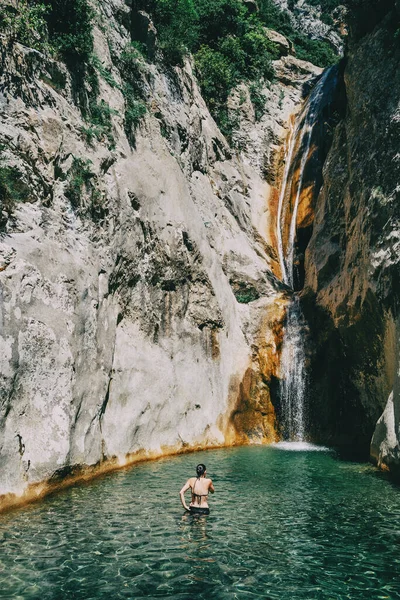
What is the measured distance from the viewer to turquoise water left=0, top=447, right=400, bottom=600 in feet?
18.4

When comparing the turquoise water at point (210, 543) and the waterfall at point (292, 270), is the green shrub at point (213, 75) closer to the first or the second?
the waterfall at point (292, 270)

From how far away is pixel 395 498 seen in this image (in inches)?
384

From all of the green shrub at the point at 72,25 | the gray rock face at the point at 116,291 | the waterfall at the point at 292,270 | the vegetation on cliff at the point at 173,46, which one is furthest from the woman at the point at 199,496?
the green shrub at the point at 72,25

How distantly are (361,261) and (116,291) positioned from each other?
8.12 meters

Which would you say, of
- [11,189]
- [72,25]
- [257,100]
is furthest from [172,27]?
[11,189]

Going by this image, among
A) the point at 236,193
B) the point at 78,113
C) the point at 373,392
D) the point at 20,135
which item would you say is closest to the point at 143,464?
the point at 373,392

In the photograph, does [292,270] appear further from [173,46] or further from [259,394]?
[173,46]

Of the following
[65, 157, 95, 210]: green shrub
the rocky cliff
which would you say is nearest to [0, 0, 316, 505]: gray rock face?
[65, 157, 95, 210]: green shrub

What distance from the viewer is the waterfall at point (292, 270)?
19.0 meters

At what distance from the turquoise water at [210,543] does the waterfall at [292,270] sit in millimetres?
7581

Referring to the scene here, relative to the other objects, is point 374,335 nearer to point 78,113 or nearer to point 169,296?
point 169,296

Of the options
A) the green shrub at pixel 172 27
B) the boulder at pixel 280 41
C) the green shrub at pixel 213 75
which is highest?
the boulder at pixel 280 41

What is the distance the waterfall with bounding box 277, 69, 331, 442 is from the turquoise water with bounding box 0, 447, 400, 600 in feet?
24.9

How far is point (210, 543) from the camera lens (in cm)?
705
